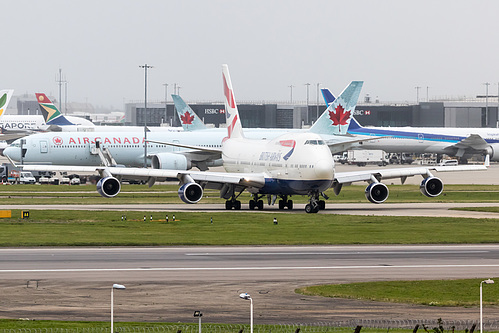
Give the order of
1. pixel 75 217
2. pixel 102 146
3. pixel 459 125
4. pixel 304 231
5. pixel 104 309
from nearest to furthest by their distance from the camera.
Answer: pixel 104 309 → pixel 304 231 → pixel 75 217 → pixel 102 146 → pixel 459 125

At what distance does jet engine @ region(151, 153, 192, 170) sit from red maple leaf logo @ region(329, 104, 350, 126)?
17.8 m

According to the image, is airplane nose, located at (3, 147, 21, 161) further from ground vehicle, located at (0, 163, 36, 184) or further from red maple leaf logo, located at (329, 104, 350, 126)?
red maple leaf logo, located at (329, 104, 350, 126)

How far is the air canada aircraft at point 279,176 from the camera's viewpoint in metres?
63.9

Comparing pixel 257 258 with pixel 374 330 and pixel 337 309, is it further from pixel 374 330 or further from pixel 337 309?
pixel 374 330

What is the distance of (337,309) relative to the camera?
30.6 metres

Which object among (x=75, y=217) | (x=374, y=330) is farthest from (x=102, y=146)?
(x=374, y=330)

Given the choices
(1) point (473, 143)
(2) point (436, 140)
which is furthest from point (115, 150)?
(1) point (473, 143)

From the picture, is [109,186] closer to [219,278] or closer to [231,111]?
[231,111]

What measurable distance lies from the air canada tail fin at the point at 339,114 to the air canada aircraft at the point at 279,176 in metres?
25.7

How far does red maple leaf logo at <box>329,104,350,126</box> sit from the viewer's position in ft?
323

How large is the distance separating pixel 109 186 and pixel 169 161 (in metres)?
34.0

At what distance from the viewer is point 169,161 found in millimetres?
102375

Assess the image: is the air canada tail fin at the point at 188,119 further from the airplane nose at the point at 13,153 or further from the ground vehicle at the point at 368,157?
the ground vehicle at the point at 368,157

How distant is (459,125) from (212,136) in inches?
3971
